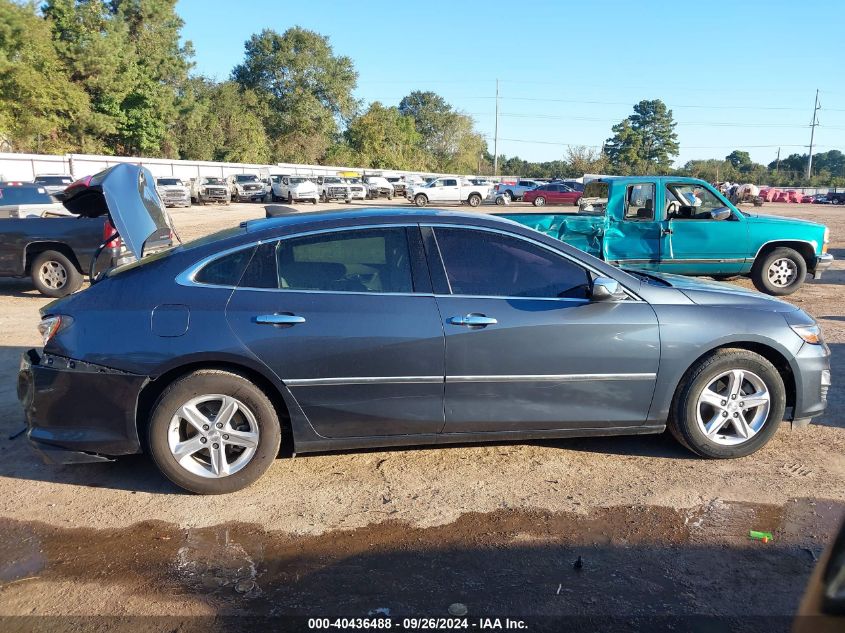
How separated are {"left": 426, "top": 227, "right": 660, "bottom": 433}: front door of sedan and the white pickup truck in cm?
3530

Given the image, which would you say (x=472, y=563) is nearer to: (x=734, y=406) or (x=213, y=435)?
(x=213, y=435)

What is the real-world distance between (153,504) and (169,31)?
6367 centimetres

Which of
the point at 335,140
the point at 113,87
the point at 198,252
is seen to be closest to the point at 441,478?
the point at 198,252

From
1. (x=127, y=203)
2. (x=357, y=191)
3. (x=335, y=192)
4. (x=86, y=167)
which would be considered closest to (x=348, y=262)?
(x=127, y=203)

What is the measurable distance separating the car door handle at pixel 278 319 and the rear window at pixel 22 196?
9848mm

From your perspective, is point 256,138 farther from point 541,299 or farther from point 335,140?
point 541,299

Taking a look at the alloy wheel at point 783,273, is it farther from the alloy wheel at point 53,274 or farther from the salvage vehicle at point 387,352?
the alloy wheel at point 53,274

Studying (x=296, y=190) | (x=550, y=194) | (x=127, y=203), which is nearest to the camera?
(x=127, y=203)

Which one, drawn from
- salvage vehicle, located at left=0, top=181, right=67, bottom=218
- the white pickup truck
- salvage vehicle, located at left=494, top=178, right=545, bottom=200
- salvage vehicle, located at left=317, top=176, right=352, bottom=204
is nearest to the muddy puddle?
salvage vehicle, located at left=0, top=181, right=67, bottom=218

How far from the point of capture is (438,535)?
3547 millimetres

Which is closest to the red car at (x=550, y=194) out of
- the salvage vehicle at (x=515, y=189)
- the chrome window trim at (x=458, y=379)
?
the salvage vehicle at (x=515, y=189)

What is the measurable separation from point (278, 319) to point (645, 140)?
104425mm

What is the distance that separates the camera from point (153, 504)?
3.91 metres

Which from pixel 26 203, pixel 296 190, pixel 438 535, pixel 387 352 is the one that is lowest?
pixel 438 535
